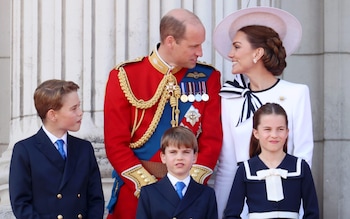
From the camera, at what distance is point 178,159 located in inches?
224

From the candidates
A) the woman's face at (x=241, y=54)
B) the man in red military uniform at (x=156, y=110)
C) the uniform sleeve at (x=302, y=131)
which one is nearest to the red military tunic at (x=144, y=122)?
the man in red military uniform at (x=156, y=110)

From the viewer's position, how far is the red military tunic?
19.9 ft

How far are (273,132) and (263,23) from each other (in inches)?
32.0

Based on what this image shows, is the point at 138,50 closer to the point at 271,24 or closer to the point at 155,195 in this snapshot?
the point at 271,24

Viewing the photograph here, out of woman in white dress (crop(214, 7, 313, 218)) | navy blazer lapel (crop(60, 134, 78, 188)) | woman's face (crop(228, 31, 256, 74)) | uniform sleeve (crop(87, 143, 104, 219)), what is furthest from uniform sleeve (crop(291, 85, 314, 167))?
navy blazer lapel (crop(60, 134, 78, 188))

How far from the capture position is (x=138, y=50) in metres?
6.93

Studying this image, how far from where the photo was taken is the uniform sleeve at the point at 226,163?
20.5ft

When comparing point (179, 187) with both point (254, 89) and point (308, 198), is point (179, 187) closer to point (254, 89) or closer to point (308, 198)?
point (308, 198)

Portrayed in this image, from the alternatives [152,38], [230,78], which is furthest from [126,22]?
[230,78]

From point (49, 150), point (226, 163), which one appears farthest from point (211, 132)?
point (49, 150)

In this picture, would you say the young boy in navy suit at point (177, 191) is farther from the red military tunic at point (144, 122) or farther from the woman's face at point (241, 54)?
the woman's face at point (241, 54)

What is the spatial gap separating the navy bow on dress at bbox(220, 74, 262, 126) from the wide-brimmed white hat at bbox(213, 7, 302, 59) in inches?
11.3

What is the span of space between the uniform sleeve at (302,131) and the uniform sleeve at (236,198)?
42 centimetres

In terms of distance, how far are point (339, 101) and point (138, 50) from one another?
5.60 feet
